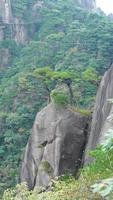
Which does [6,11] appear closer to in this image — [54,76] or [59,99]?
[54,76]

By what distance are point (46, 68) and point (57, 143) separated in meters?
4.24

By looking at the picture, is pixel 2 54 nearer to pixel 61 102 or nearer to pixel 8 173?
pixel 8 173

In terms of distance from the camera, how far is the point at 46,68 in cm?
1842

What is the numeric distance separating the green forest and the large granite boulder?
656 millimetres

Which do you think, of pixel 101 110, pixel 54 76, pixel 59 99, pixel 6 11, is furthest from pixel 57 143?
pixel 6 11

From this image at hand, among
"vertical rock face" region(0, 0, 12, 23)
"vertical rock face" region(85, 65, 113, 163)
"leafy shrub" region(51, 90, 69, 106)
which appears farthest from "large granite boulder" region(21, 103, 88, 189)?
"vertical rock face" region(0, 0, 12, 23)

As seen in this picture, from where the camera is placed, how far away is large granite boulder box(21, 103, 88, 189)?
15.0 metres

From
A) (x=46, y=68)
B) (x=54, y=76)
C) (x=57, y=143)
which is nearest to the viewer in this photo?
(x=57, y=143)

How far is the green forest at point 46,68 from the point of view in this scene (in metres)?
Result: 22.8

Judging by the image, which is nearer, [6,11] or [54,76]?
[54,76]

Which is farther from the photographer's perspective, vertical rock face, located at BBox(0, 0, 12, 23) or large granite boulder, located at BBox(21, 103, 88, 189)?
vertical rock face, located at BBox(0, 0, 12, 23)

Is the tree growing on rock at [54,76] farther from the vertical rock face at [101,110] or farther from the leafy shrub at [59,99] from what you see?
the vertical rock face at [101,110]

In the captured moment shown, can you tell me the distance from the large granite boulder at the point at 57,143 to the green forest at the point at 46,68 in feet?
2.15

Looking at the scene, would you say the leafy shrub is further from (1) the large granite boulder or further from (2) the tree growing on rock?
(2) the tree growing on rock
